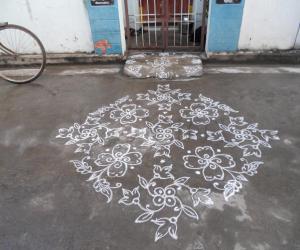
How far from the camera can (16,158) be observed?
260 cm

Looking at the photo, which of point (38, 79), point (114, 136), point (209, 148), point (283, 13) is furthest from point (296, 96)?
point (38, 79)

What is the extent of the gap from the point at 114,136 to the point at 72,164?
539 mm

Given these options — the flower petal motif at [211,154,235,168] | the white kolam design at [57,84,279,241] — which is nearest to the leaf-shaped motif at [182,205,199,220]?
the white kolam design at [57,84,279,241]

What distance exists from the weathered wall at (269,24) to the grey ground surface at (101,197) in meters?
1.06

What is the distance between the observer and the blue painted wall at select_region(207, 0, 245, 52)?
12.7 ft

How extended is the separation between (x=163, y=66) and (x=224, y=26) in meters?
1.10

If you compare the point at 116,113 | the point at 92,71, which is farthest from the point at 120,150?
the point at 92,71

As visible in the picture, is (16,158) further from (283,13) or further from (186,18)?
(283,13)

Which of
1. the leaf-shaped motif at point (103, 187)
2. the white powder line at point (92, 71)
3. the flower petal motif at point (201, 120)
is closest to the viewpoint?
the leaf-shaped motif at point (103, 187)

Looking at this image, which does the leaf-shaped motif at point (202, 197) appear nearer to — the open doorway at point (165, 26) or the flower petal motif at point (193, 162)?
the flower petal motif at point (193, 162)

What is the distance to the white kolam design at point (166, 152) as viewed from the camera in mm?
2111

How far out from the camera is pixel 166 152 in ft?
8.41

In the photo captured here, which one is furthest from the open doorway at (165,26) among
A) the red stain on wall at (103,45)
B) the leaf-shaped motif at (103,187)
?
the leaf-shaped motif at (103,187)

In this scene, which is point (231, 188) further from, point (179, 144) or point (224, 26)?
point (224, 26)
